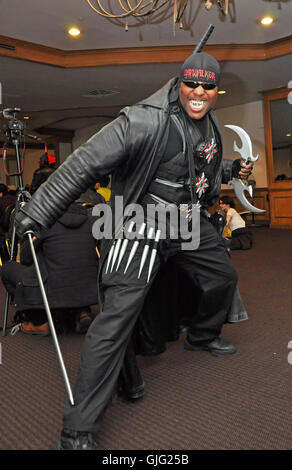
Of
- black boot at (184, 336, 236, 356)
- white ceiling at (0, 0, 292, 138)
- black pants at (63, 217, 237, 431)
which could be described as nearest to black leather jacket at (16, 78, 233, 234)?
black pants at (63, 217, 237, 431)

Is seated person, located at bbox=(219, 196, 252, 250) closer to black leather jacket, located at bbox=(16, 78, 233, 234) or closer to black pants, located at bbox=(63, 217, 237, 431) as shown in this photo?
black pants, located at bbox=(63, 217, 237, 431)

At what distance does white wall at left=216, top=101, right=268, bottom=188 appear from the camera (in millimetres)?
9016

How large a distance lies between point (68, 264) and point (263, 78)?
632cm

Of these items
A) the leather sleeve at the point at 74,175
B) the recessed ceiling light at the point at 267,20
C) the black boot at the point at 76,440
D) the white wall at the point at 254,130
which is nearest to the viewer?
the black boot at the point at 76,440

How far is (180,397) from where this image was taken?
1.73 m

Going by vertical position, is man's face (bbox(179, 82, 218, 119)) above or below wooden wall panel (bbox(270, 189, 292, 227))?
above

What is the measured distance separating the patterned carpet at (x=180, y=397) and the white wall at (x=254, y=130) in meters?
6.96

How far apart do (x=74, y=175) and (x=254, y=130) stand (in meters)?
8.43

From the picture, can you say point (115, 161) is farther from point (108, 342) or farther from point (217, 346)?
point (217, 346)

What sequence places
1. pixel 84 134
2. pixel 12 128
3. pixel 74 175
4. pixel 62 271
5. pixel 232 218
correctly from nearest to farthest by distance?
1. pixel 74 175
2. pixel 12 128
3. pixel 62 271
4. pixel 232 218
5. pixel 84 134

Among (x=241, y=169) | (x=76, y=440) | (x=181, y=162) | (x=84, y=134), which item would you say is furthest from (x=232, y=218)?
(x=84, y=134)

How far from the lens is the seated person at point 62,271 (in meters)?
2.41

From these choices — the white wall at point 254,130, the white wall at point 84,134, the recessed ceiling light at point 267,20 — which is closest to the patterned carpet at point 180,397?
the recessed ceiling light at point 267,20

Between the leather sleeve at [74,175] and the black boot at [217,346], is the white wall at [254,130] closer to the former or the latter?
the black boot at [217,346]
